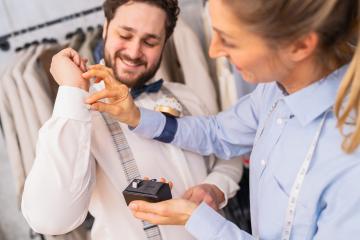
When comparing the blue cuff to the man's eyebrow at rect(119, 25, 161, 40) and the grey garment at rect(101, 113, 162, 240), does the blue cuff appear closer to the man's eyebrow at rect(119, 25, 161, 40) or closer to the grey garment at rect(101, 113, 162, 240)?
the grey garment at rect(101, 113, 162, 240)

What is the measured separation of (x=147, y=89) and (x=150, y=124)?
0.17 m

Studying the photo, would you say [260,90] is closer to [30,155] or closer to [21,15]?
[30,155]

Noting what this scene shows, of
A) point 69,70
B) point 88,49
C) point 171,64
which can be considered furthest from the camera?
point 171,64

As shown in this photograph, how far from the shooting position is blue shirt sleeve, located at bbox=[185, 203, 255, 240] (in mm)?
666

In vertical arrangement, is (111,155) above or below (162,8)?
below

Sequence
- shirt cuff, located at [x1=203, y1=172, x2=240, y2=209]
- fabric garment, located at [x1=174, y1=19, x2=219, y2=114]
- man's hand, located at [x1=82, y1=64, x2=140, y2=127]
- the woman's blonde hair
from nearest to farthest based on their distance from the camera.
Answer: the woman's blonde hair → man's hand, located at [x1=82, y1=64, x2=140, y2=127] → shirt cuff, located at [x1=203, y1=172, x2=240, y2=209] → fabric garment, located at [x1=174, y1=19, x2=219, y2=114]

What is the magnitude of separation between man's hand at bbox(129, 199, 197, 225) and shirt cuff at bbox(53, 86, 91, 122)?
232mm

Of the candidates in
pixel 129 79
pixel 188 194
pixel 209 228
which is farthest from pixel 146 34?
pixel 209 228

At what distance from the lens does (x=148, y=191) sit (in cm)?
70

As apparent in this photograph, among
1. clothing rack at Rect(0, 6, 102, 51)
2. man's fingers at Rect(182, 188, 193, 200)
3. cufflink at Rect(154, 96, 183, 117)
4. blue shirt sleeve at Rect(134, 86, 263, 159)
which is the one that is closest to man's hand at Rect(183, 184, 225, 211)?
man's fingers at Rect(182, 188, 193, 200)

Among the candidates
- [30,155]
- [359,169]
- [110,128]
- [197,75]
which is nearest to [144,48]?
[110,128]

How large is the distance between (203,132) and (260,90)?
0.21m

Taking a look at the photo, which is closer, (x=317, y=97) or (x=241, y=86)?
(x=317, y=97)

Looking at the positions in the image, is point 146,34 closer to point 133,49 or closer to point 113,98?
point 133,49
